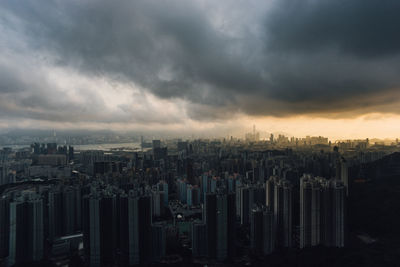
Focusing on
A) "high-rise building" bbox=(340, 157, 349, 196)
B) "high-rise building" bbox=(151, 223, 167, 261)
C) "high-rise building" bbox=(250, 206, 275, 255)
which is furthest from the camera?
"high-rise building" bbox=(340, 157, 349, 196)

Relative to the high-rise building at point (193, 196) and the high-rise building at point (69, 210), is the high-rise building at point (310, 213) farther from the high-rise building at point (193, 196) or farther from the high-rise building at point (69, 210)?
the high-rise building at point (69, 210)

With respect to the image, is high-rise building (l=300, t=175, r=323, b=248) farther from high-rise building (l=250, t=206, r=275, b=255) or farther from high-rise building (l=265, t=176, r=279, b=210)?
high-rise building (l=265, t=176, r=279, b=210)

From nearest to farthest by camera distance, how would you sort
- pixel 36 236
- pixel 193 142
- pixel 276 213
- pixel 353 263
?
pixel 353 263 → pixel 36 236 → pixel 276 213 → pixel 193 142

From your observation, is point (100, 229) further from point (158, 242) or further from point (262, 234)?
point (262, 234)

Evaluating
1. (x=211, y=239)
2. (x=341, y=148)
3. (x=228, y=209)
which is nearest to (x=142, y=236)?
(x=211, y=239)

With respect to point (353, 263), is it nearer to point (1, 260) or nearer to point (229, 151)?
point (1, 260)

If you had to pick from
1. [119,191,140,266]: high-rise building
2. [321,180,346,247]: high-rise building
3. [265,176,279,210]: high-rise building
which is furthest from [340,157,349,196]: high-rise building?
[119,191,140,266]: high-rise building

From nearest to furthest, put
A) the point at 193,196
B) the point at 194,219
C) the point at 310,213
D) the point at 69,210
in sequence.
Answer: the point at 310,213 → the point at 69,210 → the point at 194,219 → the point at 193,196

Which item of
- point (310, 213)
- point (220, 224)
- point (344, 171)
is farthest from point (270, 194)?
point (344, 171)

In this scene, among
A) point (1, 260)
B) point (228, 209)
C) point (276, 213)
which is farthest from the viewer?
point (276, 213)
